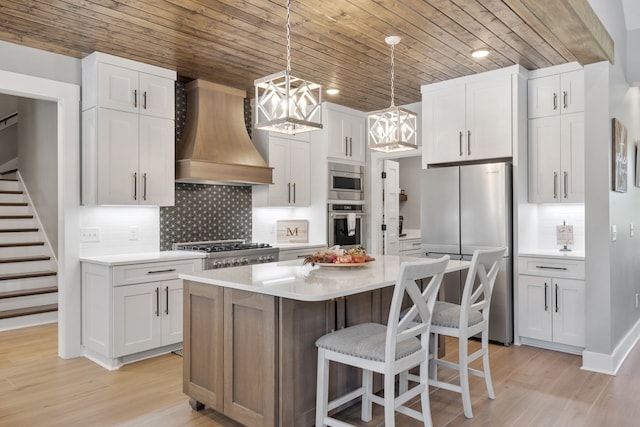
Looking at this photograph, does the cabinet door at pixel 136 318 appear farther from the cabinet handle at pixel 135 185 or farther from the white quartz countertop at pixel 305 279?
the white quartz countertop at pixel 305 279

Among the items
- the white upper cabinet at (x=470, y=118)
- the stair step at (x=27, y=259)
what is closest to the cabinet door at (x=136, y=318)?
the stair step at (x=27, y=259)

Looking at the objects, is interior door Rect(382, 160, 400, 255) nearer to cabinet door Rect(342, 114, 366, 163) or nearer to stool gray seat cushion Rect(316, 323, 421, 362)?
cabinet door Rect(342, 114, 366, 163)

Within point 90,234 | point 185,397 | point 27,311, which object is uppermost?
point 90,234

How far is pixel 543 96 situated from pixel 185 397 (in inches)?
157

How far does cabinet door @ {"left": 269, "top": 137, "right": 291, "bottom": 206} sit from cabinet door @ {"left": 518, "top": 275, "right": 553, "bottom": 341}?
2632 mm

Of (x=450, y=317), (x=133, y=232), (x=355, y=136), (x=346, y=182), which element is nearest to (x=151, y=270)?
(x=133, y=232)

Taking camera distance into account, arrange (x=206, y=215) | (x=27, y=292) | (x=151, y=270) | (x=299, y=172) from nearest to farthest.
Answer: (x=151, y=270)
(x=206, y=215)
(x=27, y=292)
(x=299, y=172)

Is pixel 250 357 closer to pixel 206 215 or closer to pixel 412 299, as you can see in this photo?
pixel 412 299

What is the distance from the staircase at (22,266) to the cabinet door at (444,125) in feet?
14.9

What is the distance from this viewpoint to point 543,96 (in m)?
4.30

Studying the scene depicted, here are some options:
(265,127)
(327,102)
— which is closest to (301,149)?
(327,102)

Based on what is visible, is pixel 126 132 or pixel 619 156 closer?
pixel 619 156

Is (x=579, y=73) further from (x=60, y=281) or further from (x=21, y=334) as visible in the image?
(x=21, y=334)

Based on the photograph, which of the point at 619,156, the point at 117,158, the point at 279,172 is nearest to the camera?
the point at 619,156
